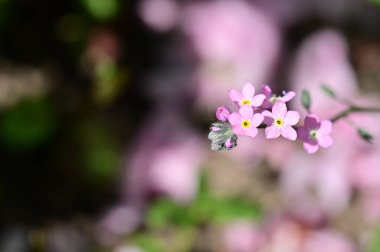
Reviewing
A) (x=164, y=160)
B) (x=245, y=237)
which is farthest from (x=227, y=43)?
(x=245, y=237)

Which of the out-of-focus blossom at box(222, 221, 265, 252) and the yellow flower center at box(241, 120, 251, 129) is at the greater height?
the out-of-focus blossom at box(222, 221, 265, 252)

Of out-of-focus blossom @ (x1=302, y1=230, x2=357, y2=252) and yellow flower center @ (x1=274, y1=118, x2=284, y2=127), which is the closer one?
yellow flower center @ (x1=274, y1=118, x2=284, y2=127)

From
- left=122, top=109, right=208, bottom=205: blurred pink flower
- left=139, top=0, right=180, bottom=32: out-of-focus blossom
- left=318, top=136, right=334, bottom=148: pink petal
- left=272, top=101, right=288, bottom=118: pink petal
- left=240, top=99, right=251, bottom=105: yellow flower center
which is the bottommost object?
left=318, top=136, right=334, bottom=148: pink petal

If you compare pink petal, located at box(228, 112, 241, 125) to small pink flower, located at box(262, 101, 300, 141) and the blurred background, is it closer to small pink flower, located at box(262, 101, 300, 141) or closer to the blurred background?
small pink flower, located at box(262, 101, 300, 141)

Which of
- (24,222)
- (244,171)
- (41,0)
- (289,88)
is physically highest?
(41,0)

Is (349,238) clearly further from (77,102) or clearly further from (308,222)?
(77,102)

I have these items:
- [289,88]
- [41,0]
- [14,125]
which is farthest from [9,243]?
[289,88]

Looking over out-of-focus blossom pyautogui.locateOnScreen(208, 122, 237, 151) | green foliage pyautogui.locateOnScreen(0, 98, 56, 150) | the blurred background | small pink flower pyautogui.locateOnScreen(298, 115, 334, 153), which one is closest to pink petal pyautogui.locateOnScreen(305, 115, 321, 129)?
small pink flower pyautogui.locateOnScreen(298, 115, 334, 153)

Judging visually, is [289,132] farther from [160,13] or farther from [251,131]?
[160,13]
